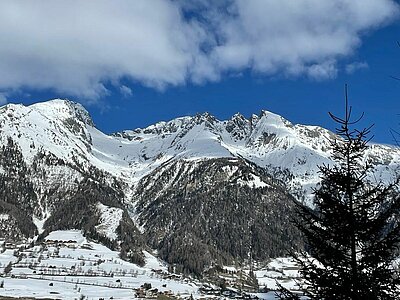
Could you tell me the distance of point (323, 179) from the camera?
636 inches

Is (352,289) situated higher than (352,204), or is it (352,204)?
(352,204)

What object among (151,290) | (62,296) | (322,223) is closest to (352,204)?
(322,223)

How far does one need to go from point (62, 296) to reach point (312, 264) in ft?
533

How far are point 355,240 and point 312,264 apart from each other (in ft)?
5.40

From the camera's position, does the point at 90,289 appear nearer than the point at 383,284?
No

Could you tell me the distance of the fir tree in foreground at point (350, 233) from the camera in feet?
45.6

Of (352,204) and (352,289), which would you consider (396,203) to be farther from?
(352,289)

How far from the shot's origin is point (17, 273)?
200m

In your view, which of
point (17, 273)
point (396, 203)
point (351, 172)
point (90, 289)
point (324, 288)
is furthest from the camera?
point (17, 273)

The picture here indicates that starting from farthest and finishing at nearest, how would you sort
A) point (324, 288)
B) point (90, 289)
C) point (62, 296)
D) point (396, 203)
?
point (90, 289) → point (62, 296) → point (324, 288) → point (396, 203)

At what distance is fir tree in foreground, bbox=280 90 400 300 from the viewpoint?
1390cm

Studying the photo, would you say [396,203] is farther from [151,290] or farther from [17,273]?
[17,273]

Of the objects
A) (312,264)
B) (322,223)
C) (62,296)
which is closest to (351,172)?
(322,223)

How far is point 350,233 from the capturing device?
1461cm
